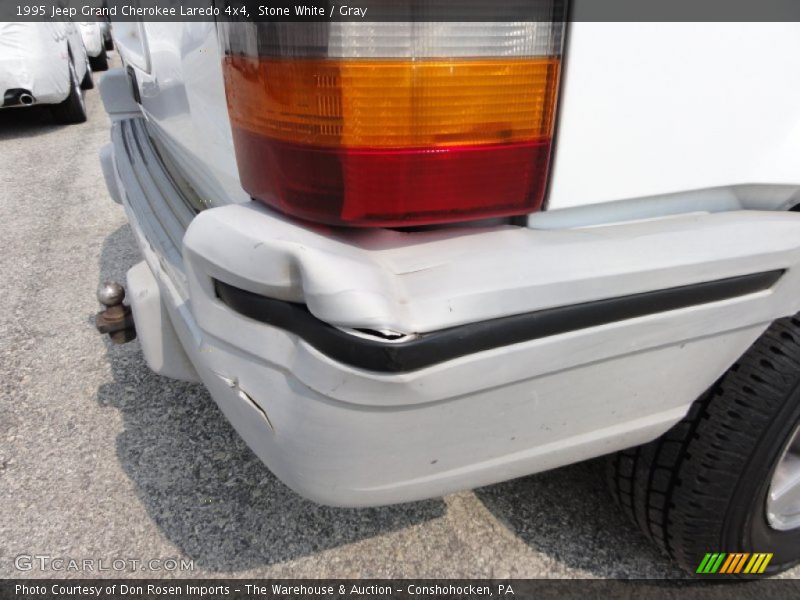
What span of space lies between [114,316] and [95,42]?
8393 millimetres

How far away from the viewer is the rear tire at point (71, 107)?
5.97 metres

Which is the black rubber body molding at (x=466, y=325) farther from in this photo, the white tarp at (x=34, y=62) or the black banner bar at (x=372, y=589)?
the white tarp at (x=34, y=62)

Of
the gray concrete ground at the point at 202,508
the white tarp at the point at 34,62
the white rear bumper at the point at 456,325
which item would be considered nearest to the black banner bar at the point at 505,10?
the white rear bumper at the point at 456,325

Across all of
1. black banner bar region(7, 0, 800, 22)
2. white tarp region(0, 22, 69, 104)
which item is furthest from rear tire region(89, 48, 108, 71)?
black banner bar region(7, 0, 800, 22)

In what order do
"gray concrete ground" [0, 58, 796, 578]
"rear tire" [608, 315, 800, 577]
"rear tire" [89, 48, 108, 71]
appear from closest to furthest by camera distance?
"rear tire" [608, 315, 800, 577], "gray concrete ground" [0, 58, 796, 578], "rear tire" [89, 48, 108, 71]

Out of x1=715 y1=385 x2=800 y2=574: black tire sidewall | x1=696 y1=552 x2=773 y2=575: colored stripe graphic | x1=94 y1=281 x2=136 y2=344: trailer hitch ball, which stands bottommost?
x1=696 y1=552 x2=773 y2=575: colored stripe graphic

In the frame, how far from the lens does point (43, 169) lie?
4.90 metres

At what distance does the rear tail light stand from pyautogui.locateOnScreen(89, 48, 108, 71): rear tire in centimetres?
980

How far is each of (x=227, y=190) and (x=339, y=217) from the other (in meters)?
0.48

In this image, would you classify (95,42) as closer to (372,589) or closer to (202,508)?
(202,508)

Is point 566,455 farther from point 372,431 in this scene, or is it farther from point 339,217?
point 339,217

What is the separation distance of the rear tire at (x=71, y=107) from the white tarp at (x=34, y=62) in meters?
0.27

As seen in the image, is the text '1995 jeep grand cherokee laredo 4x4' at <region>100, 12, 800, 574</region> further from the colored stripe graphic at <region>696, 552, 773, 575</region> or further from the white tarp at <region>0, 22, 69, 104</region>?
the white tarp at <region>0, 22, 69, 104</region>

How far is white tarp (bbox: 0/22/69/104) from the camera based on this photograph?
5270 millimetres
